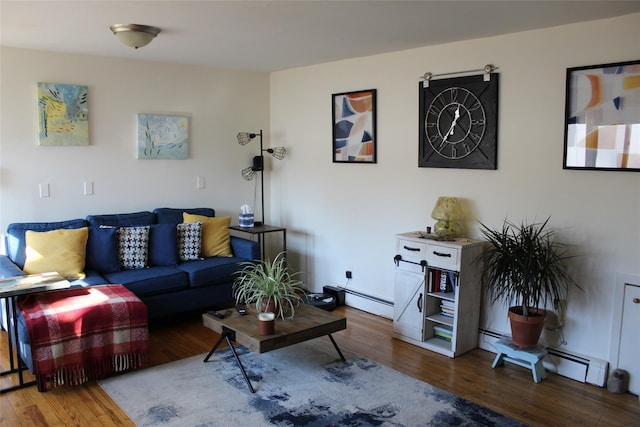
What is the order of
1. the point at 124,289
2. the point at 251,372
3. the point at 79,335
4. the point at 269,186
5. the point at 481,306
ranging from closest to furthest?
the point at 79,335 → the point at 251,372 → the point at 124,289 → the point at 481,306 → the point at 269,186

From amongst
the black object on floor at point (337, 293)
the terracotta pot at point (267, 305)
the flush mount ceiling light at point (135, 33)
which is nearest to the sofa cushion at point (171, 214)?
the black object on floor at point (337, 293)

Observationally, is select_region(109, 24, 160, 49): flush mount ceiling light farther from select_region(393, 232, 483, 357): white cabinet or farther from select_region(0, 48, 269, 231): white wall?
select_region(393, 232, 483, 357): white cabinet

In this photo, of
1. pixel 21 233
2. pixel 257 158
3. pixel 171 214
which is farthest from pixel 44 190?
pixel 257 158

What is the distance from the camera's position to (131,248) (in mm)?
4379

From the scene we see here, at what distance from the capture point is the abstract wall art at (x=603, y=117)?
10.2ft

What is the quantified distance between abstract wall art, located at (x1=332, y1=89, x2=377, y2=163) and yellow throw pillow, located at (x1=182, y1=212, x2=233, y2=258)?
1254mm

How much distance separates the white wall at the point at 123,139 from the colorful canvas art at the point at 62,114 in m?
0.06

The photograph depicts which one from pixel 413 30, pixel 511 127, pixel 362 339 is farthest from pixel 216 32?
pixel 362 339

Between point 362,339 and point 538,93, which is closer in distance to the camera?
point 538,93

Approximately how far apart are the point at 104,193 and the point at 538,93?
3.71 meters

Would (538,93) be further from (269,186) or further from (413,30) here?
(269,186)

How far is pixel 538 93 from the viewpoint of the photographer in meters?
3.54

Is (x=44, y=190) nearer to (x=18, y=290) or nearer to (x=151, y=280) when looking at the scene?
(x=151, y=280)

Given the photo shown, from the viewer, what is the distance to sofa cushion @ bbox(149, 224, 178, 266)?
4.50 m
